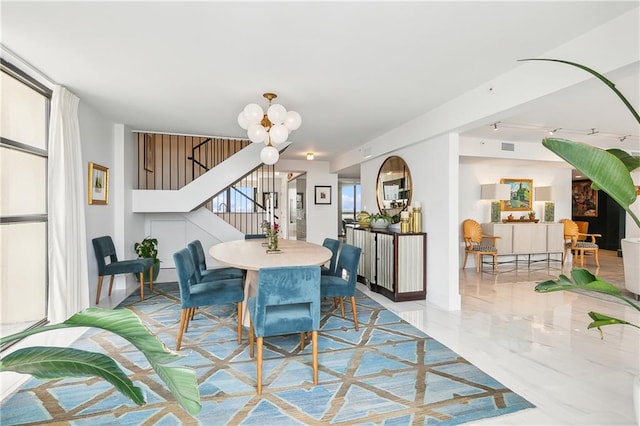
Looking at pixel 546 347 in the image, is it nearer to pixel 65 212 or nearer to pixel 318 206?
pixel 65 212

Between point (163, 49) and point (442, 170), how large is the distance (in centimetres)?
341

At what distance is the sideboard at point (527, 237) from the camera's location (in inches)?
273

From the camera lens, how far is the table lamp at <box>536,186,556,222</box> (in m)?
7.34

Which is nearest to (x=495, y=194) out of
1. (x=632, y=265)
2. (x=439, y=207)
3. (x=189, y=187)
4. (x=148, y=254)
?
(x=632, y=265)

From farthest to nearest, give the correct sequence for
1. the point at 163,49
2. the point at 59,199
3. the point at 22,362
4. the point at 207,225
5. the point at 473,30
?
the point at 207,225 → the point at 59,199 → the point at 163,49 → the point at 473,30 → the point at 22,362

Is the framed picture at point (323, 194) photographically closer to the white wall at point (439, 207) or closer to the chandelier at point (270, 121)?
the white wall at point (439, 207)

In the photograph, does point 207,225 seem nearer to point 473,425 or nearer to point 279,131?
point 279,131

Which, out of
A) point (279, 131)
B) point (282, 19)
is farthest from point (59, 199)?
point (282, 19)

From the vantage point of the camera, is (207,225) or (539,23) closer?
(539,23)

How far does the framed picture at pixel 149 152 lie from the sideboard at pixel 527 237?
23.8 ft

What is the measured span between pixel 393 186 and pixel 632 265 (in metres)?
3.48

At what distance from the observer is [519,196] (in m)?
7.48

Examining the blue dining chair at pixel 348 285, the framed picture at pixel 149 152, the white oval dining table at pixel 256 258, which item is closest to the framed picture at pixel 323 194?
the framed picture at pixel 149 152

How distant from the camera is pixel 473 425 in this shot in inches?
74.0
